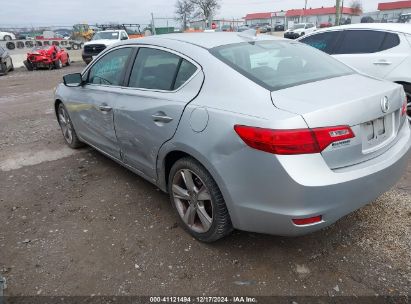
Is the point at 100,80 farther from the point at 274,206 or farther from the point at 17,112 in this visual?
the point at 17,112

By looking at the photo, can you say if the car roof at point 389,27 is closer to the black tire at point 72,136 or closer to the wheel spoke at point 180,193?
the wheel spoke at point 180,193

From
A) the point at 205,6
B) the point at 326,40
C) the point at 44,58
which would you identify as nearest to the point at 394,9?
the point at 205,6

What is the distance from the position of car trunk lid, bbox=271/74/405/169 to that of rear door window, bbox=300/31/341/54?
369cm

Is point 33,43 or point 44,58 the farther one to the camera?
point 33,43

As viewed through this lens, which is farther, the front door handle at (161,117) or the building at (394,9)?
the building at (394,9)

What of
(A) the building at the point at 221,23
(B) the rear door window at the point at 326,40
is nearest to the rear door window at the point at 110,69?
(B) the rear door window at the point at 326,40

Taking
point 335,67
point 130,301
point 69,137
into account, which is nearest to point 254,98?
point 335,67

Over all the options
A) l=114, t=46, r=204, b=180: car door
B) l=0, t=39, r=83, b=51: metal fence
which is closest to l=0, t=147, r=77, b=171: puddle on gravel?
l=114, t=46, r=204, b=180: car door

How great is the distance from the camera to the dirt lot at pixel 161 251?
2.56 m

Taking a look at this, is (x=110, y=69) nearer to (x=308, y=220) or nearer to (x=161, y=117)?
(x=161, y=117)

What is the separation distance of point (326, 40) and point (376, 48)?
3.06 feet

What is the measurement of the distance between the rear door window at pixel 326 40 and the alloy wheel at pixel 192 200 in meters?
4.39

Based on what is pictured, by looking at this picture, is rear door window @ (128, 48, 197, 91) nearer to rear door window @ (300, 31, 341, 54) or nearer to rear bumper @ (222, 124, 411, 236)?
rear bumper @ (222, 124, 411, 236)

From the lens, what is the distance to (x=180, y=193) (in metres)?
3.05
